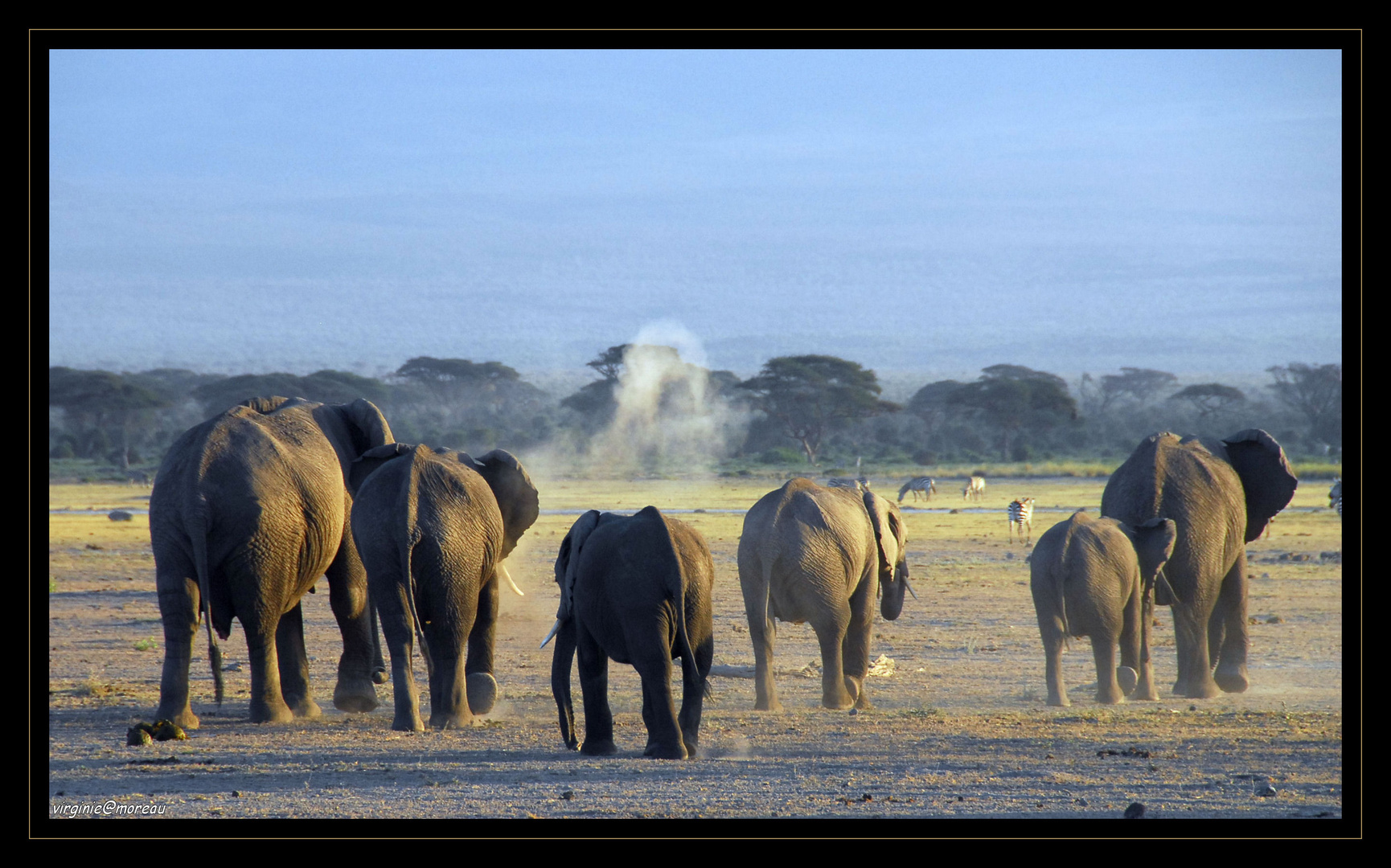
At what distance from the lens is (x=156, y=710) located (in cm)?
934

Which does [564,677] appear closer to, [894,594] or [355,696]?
[355,696]

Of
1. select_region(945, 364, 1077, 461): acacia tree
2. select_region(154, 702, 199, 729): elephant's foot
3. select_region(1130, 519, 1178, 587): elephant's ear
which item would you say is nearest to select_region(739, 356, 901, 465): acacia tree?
select_region(945, 364, 1077, 461): acacia tree

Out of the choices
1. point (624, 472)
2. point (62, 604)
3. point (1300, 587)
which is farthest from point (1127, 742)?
point (624, 472)

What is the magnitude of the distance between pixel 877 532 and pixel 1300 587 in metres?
9.63

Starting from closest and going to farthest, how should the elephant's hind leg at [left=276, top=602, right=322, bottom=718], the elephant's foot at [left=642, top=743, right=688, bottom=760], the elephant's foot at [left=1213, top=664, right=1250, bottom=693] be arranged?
1. the elephant's foot at [left=642, top=743, right=688, bottom=760]
2. the elephant's hind leg at [left=276, top=602, right=322, bottom=718]
3. the elephant's foot at [left=1213, top=664, right=1250, bottom=693]

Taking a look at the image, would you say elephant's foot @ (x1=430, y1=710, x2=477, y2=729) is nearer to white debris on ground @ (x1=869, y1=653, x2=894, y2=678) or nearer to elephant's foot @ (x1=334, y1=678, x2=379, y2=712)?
elephant's foot @ (x1=334, y1=678, x2=379, y2=712)

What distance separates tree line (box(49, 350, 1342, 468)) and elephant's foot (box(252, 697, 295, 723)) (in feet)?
139

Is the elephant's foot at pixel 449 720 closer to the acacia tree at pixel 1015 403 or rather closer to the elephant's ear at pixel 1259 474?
the elephant's ear at pixel 1259 474

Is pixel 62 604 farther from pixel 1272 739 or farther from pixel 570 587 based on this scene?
pixel 1272 739

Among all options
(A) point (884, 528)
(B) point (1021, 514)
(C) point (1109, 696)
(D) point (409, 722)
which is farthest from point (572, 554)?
(B) point (1021, 514)

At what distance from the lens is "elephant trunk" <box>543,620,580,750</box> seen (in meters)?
8.28

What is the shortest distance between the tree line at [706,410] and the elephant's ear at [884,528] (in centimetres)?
4033

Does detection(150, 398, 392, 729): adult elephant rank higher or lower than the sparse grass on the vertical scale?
higher

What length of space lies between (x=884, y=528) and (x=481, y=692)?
3488 millimetres
